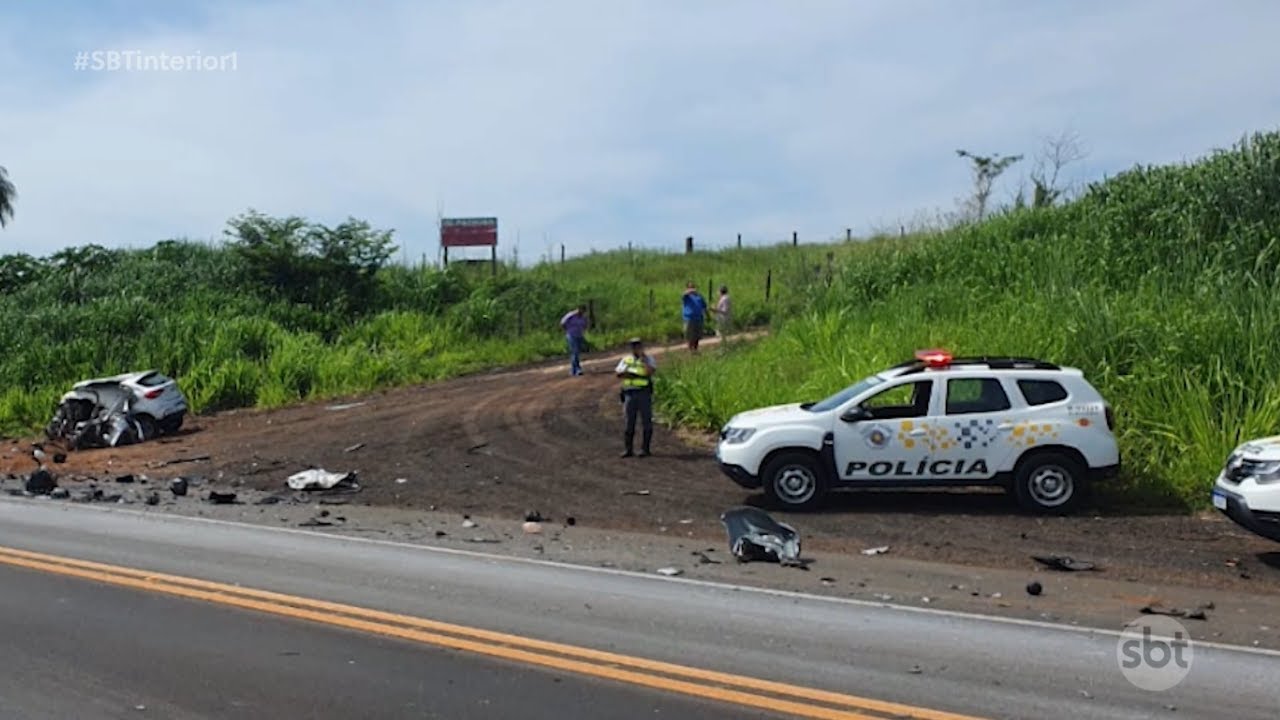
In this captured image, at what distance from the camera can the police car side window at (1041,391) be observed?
13.9 meters

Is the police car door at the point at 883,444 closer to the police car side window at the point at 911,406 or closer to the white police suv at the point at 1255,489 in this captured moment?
the police car side window at the point at 911,406

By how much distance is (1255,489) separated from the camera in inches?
426

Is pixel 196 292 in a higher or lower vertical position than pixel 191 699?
higher

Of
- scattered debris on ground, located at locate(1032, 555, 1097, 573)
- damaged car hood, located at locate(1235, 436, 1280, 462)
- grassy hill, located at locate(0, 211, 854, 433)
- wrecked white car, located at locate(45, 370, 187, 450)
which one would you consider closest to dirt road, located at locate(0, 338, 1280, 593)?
scattered debris on ground, located at locate(1032, 555, 1097, 573)

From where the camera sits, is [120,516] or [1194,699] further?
[120,516]

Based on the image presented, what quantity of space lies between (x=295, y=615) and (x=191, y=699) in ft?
6.32

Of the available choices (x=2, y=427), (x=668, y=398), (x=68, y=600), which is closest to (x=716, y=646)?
(x=68, y=600)

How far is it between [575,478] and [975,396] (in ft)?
18.4

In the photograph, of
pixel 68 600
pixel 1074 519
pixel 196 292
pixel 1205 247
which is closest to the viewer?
pixel 68 600

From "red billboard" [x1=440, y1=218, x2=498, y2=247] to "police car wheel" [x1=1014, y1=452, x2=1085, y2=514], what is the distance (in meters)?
30.7

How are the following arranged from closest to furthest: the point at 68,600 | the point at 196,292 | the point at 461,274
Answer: the point at 68,600 < the point at 196,292 < the point at 461,274

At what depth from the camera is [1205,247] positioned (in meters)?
21.1

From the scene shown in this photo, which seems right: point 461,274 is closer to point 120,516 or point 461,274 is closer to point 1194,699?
point 120,516

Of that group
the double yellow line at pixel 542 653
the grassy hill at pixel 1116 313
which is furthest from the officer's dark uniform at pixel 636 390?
the double yellow line at pixel 542 653
